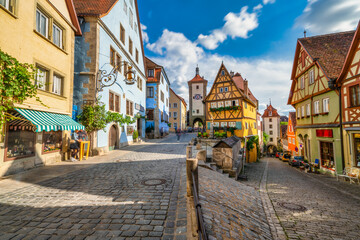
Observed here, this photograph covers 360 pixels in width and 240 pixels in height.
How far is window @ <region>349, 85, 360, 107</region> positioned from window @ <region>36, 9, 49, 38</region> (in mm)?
18171

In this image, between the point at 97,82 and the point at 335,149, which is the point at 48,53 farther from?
the point at 335,149

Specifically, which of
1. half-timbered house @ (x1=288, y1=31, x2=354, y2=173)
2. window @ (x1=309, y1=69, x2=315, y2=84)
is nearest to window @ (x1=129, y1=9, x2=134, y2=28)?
half-timbered house @ (x1=288, y1=31, x2=354, y2=173)

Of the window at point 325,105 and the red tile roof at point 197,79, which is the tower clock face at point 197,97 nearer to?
the red tile roof at point 197,79

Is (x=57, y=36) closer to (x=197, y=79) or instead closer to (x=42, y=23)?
(x=42, y=23)

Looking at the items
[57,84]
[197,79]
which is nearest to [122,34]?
[57,84]

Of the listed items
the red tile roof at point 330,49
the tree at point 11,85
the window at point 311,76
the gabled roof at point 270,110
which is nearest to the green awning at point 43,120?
the tree at point 11,85

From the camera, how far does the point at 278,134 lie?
53.4 meters

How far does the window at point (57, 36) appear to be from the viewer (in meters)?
9.35

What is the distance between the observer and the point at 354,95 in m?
11.4

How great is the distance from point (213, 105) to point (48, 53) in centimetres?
2187

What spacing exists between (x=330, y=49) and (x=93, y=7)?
2014 centimetres

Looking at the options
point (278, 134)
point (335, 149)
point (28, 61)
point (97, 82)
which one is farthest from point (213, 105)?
point (278, 134)

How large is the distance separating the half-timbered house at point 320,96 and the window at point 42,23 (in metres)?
18.2

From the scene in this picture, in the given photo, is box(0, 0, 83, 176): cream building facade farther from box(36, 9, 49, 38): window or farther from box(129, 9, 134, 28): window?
box(129, 9, 134, 28): window
